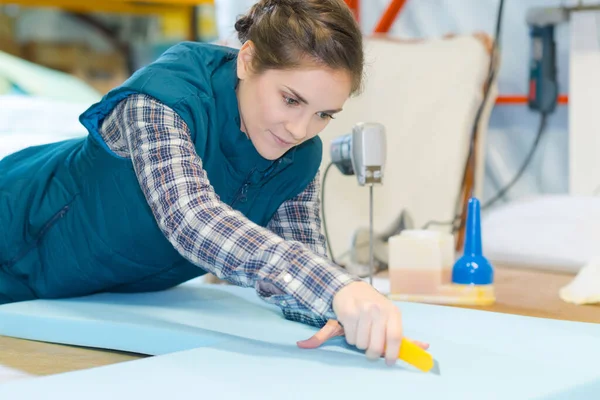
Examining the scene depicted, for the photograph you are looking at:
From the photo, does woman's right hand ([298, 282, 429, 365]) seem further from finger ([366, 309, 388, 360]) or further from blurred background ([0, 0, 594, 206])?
blurred background ([0, 0, 594, 206])

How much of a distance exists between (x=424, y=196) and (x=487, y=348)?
1.12m

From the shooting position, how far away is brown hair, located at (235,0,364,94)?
3.12 feet

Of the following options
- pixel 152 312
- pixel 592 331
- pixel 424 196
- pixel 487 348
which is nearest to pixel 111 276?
pixel 152 312

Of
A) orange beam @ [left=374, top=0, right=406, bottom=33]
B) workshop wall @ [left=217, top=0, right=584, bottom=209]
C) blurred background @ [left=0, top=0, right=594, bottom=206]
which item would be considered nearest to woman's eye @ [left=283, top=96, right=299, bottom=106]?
blurred background @ [left=0, top=0, right=594, bottom=206]

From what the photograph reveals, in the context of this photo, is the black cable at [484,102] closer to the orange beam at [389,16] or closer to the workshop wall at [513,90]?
the workshop wall at [513,90]

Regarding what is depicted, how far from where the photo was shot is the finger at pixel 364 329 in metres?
0.76

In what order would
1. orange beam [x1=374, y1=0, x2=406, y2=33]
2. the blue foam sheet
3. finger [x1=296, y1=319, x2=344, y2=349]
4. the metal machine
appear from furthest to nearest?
orange beam [x1=374, y1=0, x2=406, y2=33], the metal machine, finger [x1=296, y1=319, x2=344, y2=349], the blue foam sheet

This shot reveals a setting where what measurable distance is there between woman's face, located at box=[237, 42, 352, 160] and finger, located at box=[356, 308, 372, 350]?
281 millimetres

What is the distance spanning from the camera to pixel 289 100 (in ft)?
3.16

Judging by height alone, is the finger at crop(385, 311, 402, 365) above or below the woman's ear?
below

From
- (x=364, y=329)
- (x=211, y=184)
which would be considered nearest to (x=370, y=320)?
(x=364, y=329)

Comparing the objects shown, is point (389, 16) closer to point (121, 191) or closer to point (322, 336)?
point (121, 191)

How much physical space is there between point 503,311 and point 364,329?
56 centimetres

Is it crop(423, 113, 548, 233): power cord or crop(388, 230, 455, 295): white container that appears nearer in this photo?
crop(388, 230, 455, 295): white container
